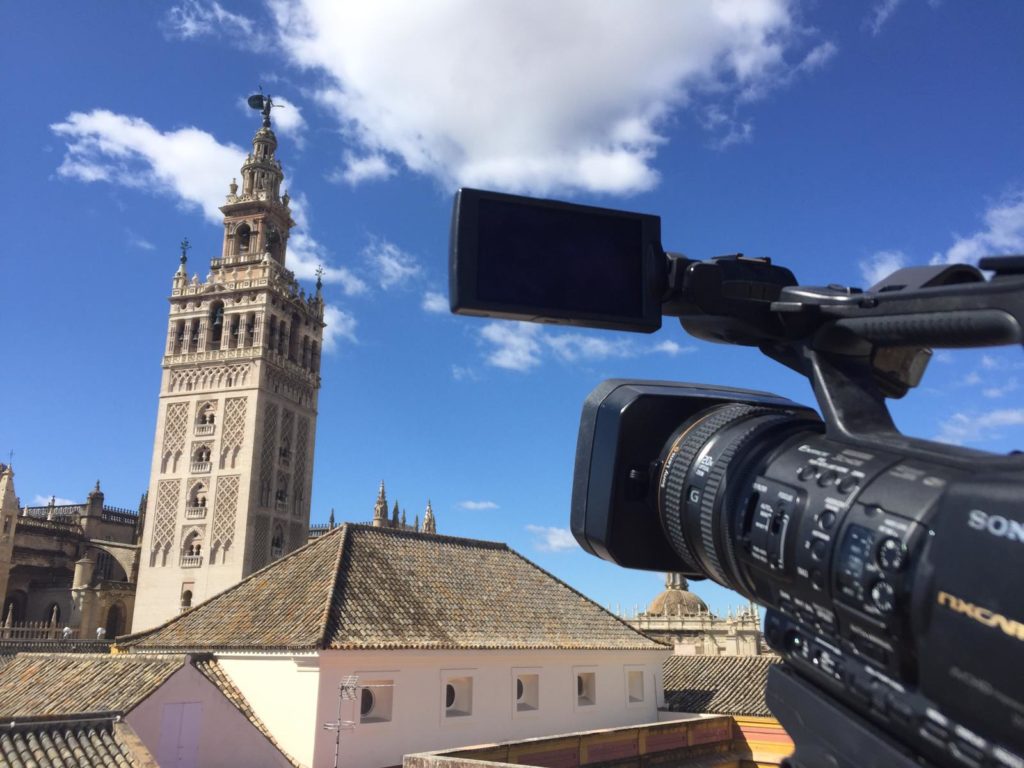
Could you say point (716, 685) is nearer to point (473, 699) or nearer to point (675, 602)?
point (473, 699)

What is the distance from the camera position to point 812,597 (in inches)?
48.5

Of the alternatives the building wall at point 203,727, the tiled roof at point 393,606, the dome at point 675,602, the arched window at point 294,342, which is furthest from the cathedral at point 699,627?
the building wall at point 203,727

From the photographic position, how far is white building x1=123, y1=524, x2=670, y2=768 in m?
11.8

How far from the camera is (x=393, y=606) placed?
1409cm

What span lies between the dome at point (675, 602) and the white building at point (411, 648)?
2589cm

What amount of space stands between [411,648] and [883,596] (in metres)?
12.5

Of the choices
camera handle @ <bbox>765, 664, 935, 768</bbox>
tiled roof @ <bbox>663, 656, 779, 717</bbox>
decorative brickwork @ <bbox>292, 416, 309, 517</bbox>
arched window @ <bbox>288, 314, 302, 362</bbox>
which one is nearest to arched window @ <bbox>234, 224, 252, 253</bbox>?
arched window @ <bbox>288, 314, 302, 362</bbox>

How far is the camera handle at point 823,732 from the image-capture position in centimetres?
110

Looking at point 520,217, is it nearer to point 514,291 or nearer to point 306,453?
point 514,291

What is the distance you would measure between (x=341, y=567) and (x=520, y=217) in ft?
45.3

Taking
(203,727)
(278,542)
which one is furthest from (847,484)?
(278,542)

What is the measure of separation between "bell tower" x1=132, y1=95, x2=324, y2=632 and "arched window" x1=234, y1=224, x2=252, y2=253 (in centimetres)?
5

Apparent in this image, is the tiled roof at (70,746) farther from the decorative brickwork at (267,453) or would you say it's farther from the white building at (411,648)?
the decorative brickwork at (267,453)

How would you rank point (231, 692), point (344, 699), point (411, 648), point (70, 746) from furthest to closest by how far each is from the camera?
point (411, 648) → point (231, 692) → point (344, 699) → point (70, 746)
